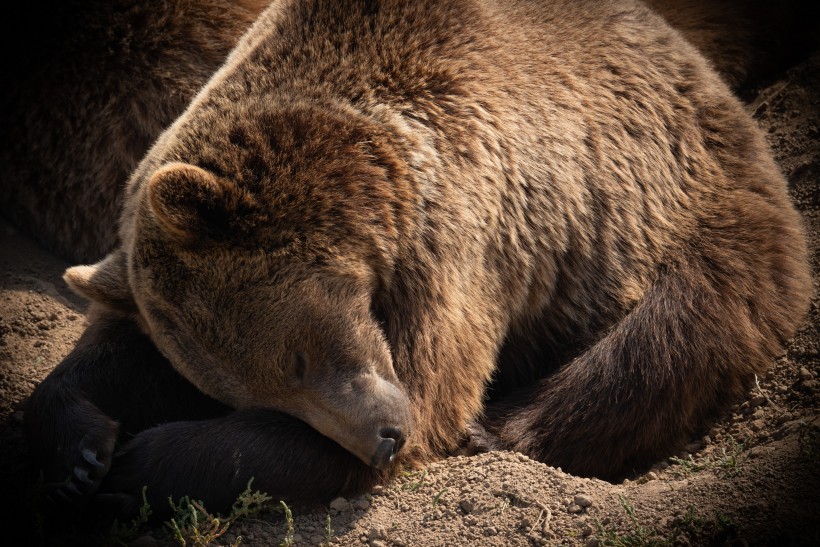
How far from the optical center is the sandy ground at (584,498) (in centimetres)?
357

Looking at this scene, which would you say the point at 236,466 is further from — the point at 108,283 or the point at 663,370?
the point at 663,370

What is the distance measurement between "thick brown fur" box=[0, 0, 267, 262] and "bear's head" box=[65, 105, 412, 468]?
6.19 ft

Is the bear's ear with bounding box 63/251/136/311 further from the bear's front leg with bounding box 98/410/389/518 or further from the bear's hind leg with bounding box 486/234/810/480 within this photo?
the bear's hind leg with bounding box 486/234/810/480

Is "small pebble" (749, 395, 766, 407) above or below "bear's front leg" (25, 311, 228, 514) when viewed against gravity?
below

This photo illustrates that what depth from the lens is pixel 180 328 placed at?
397 centimetres

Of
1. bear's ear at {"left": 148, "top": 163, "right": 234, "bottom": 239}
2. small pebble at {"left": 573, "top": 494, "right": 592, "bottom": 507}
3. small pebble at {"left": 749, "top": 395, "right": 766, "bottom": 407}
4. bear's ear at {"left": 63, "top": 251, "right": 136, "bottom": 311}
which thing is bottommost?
small pebble at {"left": 749, "top": 395, "right": 766, "bottom": 407}

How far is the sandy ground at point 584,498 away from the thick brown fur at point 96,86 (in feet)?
4.53

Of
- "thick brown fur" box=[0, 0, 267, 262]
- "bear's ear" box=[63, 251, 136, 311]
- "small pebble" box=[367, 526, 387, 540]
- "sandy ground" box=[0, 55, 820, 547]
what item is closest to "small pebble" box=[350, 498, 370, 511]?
"sandy ground" box=[0, 55, 820, 547]

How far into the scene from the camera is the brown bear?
386 cm

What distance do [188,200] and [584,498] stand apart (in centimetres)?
218

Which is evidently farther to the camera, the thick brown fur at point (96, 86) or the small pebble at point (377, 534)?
the thick brown fur at point (96, 86)

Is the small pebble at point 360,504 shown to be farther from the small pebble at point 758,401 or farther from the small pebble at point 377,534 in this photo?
the small pebble at point 758,401

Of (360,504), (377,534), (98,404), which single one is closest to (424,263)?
(360,504)

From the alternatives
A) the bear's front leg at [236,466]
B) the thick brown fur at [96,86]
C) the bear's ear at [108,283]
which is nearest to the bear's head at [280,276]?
the bear's front leg at [236,466]
